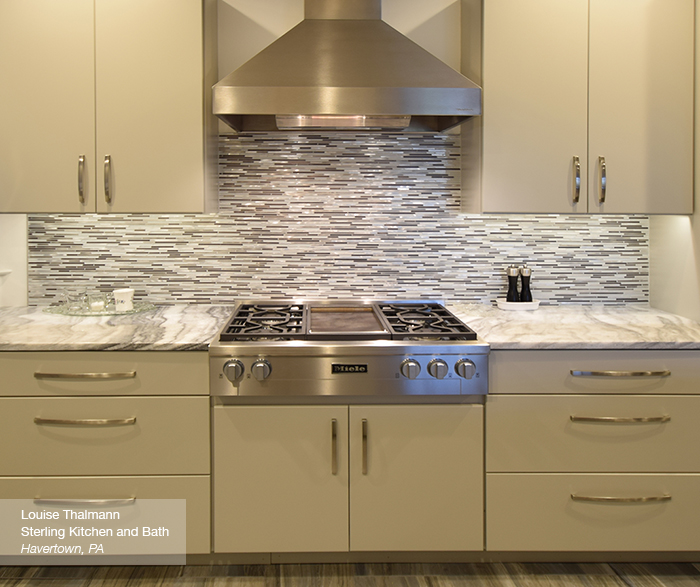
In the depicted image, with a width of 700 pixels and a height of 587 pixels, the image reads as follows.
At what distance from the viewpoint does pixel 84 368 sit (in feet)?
6.49

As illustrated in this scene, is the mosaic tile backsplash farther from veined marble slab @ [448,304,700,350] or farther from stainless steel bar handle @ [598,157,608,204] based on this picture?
stainless steel bar handle @ [598,157,608,204]

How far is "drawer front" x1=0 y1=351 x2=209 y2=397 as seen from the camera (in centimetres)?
197

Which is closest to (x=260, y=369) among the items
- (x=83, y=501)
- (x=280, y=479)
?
(x=280, y=479)

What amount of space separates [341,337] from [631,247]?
155cm

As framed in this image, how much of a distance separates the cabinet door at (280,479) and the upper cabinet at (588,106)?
1.11m

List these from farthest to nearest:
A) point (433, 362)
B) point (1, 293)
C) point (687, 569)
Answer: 1. point (1, 293)
2. point (687, 569)
3. point (433, 362)

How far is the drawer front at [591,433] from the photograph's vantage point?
2016 millimetres

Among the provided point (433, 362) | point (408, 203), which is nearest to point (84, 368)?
point (433, 362)

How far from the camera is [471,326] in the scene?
2252 millimetres

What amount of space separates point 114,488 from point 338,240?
1.35 meters

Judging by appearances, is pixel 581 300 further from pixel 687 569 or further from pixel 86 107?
pixel 86 107

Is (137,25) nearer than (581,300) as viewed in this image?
Yes

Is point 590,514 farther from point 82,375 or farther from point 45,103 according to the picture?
point 45,103

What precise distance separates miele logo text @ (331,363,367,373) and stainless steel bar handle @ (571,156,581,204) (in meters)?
1.11
